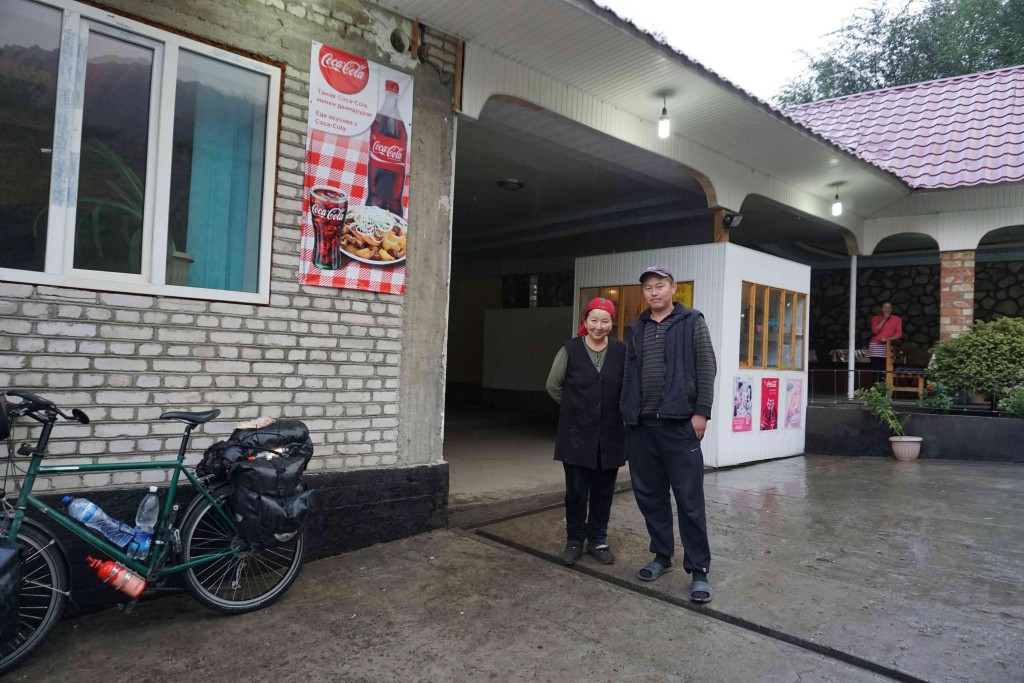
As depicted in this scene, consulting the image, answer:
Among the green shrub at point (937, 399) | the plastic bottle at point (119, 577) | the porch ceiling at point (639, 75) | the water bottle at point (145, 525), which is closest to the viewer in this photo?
the plastic bottle at point (119, 577)

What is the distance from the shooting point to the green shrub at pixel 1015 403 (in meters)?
8.12

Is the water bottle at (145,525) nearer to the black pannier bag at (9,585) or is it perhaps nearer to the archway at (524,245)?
the black pannier bag at (9,585)

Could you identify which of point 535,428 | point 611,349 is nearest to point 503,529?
point 611,349

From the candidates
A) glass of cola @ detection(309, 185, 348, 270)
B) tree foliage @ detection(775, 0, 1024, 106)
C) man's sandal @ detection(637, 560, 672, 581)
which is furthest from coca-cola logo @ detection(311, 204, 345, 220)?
tree foliage @ detection(775, 0, 1024, 106)

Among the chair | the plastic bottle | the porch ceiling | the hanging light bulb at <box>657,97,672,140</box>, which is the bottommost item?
the plastic bottle

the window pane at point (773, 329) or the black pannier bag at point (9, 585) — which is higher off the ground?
the window pane at point (773, 329)

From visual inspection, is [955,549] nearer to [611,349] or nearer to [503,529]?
[611,349]

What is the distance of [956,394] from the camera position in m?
8.80

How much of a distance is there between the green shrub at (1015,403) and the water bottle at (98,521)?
9.34 m

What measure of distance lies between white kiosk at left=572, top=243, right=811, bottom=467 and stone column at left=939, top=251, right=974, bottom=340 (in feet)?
8.38

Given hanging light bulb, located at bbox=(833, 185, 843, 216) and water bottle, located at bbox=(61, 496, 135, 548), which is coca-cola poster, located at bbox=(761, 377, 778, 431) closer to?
hanging light bulb, located at bbox=(833, 185, 843, 216)

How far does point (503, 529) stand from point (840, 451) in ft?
19.7

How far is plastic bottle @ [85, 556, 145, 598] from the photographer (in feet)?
10.3

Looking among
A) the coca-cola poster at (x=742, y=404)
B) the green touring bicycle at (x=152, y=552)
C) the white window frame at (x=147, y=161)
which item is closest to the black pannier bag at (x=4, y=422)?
the green touring bicycle at (x=152, y=552)
